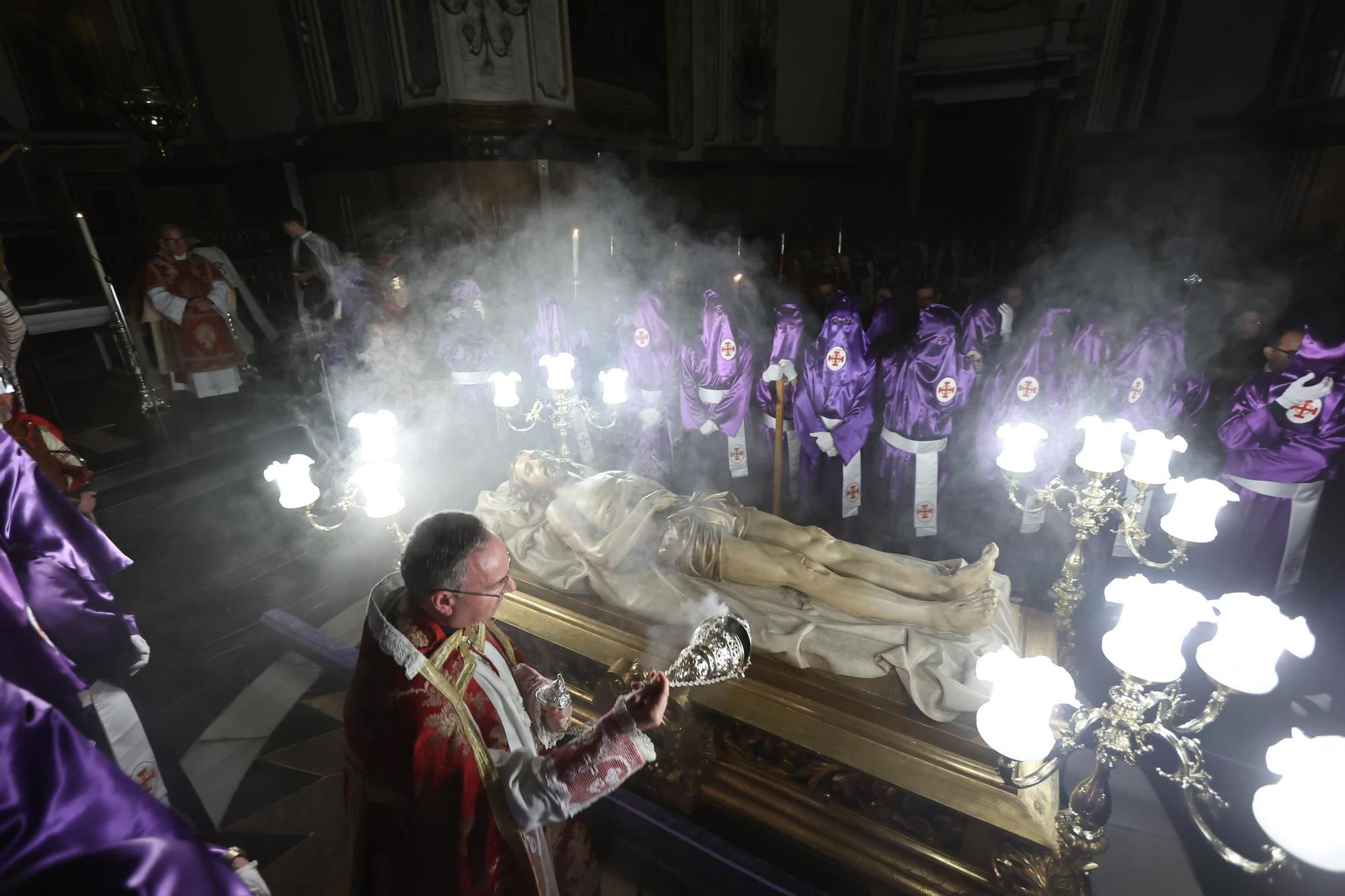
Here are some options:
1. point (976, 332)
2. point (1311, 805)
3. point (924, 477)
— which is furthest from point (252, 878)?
point (976, 332)

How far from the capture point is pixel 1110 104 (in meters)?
11.9

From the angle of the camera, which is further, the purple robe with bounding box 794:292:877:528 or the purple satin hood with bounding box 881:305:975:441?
the purple robe with bounding box 794:292:877:528

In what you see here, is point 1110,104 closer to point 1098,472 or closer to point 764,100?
point 764,100

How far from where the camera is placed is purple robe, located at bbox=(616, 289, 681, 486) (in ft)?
19.4

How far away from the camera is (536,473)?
405cm

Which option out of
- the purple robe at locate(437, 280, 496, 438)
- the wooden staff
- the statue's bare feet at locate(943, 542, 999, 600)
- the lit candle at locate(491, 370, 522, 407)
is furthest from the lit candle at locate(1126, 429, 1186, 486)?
the purple robe at locate(437, 280, 496, 438)

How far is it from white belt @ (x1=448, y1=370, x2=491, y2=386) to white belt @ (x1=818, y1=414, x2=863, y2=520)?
146 inches

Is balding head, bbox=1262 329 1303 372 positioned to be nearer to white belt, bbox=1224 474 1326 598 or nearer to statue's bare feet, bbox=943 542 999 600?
white belt, bbox=1224 474 1326 598

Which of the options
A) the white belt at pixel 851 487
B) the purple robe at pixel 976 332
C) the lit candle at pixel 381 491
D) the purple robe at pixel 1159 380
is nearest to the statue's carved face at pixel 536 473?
the lit candle at pixel 381 491

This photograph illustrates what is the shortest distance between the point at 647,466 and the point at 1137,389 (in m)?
Result: 4.10

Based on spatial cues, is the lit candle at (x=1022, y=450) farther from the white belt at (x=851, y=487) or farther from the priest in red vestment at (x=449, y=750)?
the priest in red vestment at (x=449, y=750)

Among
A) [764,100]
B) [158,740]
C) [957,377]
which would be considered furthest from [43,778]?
[764,100]

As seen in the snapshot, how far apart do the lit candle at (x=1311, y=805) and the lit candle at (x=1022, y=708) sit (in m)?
0.46

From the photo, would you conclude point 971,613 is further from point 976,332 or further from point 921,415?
point 976,332
